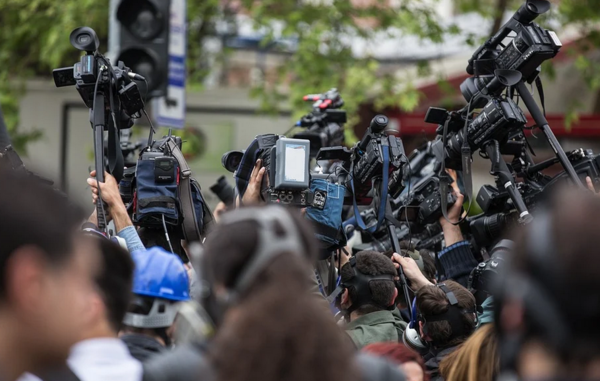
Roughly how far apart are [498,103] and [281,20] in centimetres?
810

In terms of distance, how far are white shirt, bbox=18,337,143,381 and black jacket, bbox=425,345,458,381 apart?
2.04 metres

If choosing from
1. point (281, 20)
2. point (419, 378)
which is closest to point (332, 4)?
point (281, 20)

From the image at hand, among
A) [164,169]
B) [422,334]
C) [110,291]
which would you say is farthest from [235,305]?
[164,169]

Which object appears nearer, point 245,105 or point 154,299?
point 154,299

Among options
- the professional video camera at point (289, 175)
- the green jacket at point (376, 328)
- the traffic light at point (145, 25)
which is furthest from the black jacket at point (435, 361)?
the traffic light at point (145, 25)

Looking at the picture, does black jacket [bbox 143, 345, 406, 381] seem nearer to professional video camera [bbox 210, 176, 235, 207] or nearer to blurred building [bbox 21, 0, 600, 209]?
professional video camera [bbox 210, 176, 235, 207]

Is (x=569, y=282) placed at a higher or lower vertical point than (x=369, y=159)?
lower

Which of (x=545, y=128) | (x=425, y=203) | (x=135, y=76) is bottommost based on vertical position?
(x=425, y=203)

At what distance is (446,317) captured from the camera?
437cm

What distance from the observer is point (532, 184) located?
17.6 ft

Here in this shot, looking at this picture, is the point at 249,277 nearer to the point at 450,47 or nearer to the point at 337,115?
the point at 337,115

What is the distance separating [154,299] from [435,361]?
180 centimetres

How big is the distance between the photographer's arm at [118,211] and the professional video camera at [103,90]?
0.30 m

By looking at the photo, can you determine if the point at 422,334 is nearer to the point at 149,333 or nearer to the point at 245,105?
the point at 149,333
